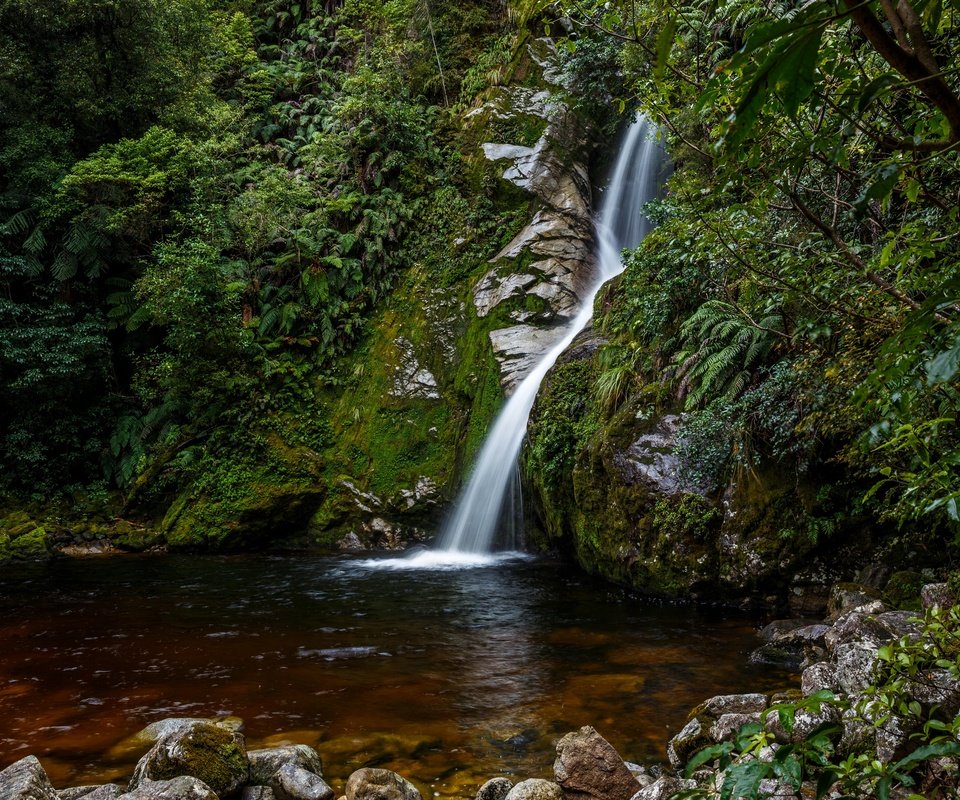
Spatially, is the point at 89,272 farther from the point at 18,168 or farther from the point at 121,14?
the point at 121,14

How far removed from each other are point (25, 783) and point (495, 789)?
2.32 m

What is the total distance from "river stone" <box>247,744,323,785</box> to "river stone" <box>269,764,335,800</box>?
2.3 inches

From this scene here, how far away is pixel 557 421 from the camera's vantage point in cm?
895

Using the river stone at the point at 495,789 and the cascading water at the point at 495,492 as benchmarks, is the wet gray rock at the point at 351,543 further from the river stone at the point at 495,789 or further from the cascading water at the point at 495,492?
the river stone at the point at 495,789

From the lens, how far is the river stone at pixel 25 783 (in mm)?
3035

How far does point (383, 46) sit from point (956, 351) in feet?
58.7

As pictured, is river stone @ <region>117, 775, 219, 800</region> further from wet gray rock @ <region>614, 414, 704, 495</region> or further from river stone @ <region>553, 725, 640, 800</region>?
wet gray rock @ <region>614, 414, 704, 495</region>

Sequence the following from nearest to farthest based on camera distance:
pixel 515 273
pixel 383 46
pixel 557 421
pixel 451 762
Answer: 1. pixel 451 762
2. pixel 557 421
3. pixel 515 273
4. pixel 383 46

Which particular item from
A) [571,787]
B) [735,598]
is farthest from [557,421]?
[571,787]

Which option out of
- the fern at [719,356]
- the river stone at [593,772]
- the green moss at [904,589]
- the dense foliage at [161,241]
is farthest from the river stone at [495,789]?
the dense foliage at [161,241]

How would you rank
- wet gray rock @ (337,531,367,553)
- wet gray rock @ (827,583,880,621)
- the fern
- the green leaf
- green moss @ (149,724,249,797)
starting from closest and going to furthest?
the green leaf → green moss @ (149,724,249,797) → wet gray rock @ (827,583,880,621) → the fern → wet gray rock @ (337,531,367,553)

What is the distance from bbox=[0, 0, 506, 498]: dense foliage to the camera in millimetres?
13039

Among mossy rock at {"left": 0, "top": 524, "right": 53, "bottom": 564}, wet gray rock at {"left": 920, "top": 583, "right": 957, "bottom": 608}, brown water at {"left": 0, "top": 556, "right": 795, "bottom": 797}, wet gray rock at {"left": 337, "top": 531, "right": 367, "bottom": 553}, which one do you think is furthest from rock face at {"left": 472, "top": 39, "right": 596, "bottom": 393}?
mossy rock at {"left": 0, "top": 524, "right": 53, "bottom": 564}

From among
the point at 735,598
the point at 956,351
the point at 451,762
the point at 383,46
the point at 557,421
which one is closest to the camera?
the point at 956,351
